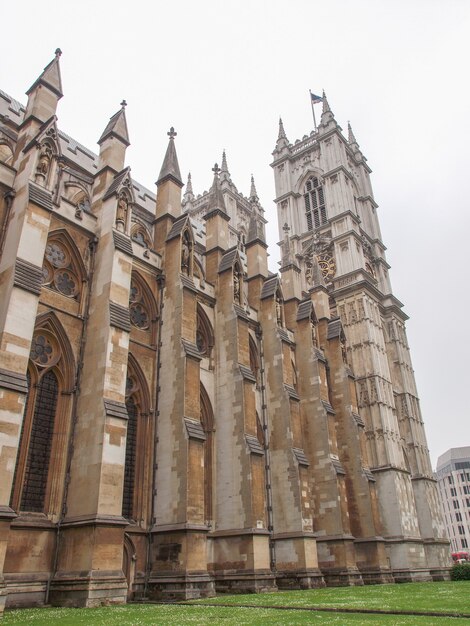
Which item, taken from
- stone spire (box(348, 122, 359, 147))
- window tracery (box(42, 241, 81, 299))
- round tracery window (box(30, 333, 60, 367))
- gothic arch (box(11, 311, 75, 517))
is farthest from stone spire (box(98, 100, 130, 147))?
stone spire (box(348, 122, 359, 147))

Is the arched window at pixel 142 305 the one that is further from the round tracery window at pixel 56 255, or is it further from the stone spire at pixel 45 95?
the stone spire at pixel 45 95

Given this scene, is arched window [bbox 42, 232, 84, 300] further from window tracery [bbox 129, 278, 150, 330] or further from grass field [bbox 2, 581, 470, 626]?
grass field [bbox 2, 581, 470, 626]

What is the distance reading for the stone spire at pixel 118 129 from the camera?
2313 centimetres

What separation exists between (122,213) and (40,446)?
927 cm

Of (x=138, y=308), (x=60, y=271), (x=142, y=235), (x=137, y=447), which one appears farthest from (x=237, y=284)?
(x=137, y=447)

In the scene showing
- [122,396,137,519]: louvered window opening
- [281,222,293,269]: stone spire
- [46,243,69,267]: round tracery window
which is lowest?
[122,396,137,519]: louvered window opening

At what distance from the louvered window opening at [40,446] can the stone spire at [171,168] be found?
38.0ft

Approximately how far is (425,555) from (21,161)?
32.7m

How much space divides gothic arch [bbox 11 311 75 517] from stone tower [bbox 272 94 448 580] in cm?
1850

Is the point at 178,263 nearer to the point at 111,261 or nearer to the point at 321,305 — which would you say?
the point at 111,261

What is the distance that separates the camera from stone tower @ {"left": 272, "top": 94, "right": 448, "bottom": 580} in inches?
1294

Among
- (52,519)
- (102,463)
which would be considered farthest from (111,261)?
(52,519)

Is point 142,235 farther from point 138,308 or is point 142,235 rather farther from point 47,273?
point 47,273

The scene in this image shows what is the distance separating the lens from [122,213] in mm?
20734
